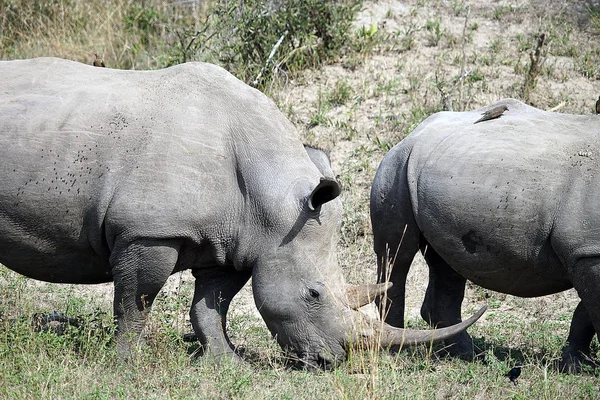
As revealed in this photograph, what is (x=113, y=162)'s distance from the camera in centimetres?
618

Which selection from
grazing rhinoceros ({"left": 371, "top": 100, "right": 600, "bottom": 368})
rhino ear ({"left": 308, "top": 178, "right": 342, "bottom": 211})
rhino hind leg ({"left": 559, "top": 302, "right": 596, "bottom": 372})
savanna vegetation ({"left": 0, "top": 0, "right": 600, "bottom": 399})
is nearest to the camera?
savanna vegetation ({"left": 0, "top": 0, "right": 600, "bottom": 399})

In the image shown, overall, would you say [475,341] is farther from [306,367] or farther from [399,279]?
[306,367]

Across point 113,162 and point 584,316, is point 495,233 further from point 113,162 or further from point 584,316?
point 113,162

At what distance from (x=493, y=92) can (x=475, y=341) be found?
176 inches

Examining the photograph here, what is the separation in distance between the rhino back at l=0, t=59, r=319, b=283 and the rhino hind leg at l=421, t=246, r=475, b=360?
1.72 m

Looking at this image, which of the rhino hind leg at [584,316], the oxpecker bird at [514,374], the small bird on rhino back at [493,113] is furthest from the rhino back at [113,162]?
the rhino hind leg at [584,316]

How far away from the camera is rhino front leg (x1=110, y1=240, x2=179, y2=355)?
20.3ft

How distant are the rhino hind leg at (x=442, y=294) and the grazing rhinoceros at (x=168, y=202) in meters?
1.41

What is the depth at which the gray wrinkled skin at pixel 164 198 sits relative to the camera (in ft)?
20.2

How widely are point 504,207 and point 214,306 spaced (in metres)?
2.10

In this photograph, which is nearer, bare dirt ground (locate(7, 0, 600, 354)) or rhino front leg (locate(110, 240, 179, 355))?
rhino front leg (locate(110, 240, 179, 355))

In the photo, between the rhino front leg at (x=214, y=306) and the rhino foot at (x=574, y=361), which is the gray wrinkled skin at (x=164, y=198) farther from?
the rhino foot at (x=574, y=361)

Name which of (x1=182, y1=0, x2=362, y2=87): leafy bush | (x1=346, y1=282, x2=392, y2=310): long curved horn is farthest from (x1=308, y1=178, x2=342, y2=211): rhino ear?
(x1=182, y1=0, x2=362, y2=87): leafy bush

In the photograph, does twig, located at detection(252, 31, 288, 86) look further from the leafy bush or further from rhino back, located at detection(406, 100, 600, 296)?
rhino back, located at detection(406, 100, 600, 296)
